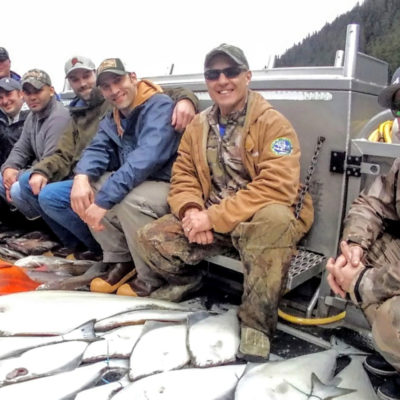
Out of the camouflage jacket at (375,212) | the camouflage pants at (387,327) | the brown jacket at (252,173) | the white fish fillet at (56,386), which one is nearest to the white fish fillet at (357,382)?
the camouflage pants at (387,327)

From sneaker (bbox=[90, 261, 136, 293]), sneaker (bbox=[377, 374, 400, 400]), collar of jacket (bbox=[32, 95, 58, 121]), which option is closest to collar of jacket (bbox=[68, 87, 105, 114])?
collar of jacket (bbox=[32, 95, 58, 121])

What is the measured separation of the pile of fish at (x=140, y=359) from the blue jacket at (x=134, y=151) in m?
0.79

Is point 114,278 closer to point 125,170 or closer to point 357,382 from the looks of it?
point 125,170

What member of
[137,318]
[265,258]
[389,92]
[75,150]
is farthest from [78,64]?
[389,92]

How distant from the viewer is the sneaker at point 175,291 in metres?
3.04

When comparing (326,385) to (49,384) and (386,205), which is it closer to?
(386,205)

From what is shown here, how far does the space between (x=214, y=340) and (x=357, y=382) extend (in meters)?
0.72

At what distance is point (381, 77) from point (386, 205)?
119 centimetres

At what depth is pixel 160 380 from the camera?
207 cm

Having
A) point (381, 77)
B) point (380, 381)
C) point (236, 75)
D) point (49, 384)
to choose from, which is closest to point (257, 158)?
point (236, 75)

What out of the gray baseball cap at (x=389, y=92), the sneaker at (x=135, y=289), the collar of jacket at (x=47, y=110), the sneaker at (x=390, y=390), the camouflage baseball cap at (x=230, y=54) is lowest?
the sneaker at (x=390, y=390)

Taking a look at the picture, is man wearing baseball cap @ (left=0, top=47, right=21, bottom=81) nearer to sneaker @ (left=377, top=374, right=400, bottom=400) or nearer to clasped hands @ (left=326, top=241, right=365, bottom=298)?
clasped hands @ (left=326, top=241, right=365, bottom=298)

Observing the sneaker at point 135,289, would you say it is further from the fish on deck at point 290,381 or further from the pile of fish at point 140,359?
the fish on deck at point 290,381

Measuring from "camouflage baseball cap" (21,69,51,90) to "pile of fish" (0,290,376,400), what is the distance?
7.43ft
